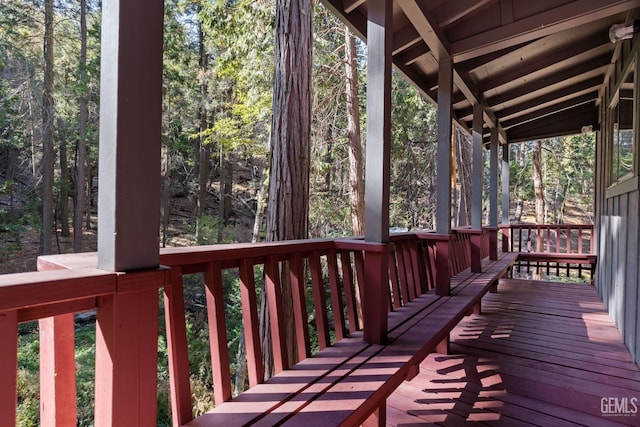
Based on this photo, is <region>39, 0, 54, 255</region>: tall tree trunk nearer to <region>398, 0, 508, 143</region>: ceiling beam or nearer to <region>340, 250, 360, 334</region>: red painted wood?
<region>398, 0, 508, 143</region>: ceiling beam

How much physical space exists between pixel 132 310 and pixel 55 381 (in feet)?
1.24

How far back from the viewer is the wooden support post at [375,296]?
2285 mm

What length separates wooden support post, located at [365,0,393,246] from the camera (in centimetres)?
234

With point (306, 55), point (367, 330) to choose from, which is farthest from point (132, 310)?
point (306, 55)

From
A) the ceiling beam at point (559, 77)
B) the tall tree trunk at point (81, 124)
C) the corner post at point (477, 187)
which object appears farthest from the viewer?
the tall tree trunk at point (81, 124)

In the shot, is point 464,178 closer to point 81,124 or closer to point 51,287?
point 81,124

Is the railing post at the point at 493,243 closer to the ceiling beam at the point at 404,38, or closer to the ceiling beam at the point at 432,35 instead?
the ceiling beam at the point at 432,35

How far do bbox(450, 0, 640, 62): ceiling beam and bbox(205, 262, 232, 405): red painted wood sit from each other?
10.8ft

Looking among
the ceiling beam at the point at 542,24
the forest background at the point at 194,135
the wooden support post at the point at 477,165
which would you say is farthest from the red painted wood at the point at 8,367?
the wooden support post at the point at 477,165

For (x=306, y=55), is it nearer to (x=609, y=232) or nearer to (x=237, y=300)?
(x=609, y=232)

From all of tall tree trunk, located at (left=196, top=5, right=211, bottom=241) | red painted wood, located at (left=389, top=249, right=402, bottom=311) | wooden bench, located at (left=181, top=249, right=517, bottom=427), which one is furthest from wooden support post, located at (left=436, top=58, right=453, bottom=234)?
tall tree trunk, located at (left=196, top=5, right=211, bottom=241)

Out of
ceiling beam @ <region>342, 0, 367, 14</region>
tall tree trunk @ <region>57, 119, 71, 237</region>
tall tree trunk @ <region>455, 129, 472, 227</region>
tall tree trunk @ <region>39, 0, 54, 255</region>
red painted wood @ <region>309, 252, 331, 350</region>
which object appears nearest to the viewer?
red painted wood @ <region>309, 252, 331, 350</region>

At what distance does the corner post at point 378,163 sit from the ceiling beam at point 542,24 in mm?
1550

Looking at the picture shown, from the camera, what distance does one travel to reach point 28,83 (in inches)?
493
